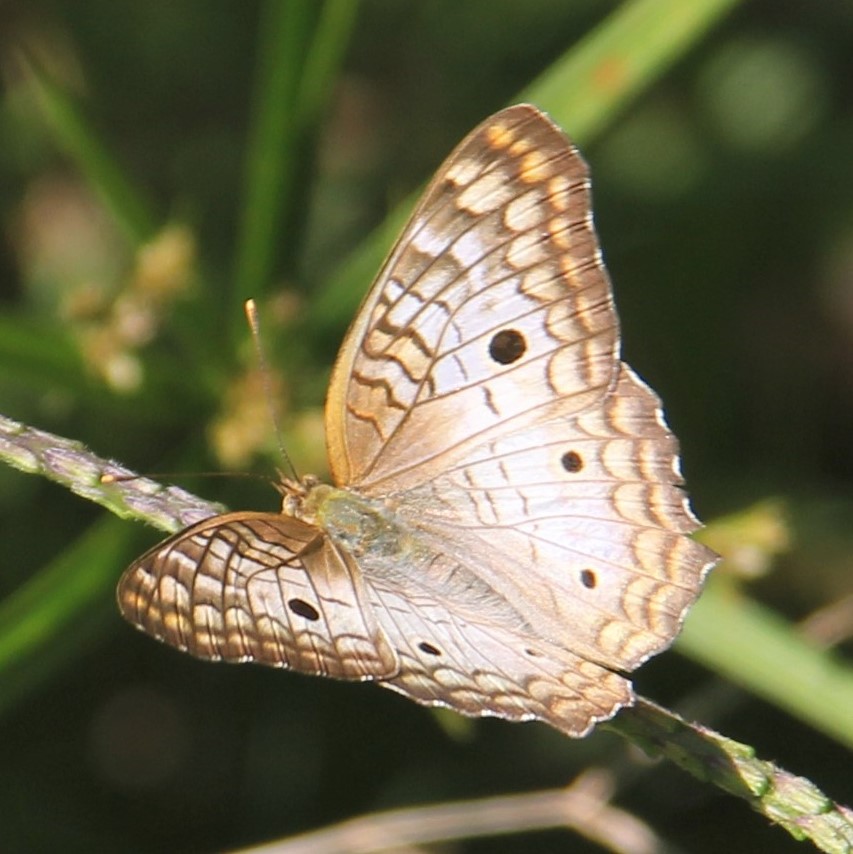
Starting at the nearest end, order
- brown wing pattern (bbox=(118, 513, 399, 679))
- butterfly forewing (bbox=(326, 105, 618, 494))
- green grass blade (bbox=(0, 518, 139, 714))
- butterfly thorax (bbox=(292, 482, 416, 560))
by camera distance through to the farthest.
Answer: brown wing pattern (bbox=(118, 513, 399, 679)) < butterfly forewing (bbox=(326, 105, 618, 494)) < butterfly thorax (bbox=(292, 482, 416, 560)) < green grass blade (bbox=(0, 518, 139, 714))

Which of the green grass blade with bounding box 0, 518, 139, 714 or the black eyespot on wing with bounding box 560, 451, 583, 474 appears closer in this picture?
the black eyespot on wing with bounding box 560, 451, 583, 474

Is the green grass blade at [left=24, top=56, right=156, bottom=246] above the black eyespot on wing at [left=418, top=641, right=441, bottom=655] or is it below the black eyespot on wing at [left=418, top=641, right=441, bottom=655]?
above

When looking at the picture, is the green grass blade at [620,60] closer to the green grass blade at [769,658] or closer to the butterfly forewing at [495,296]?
the butterfly forewing at [495,296]

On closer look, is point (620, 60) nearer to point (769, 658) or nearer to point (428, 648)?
point (769, 658)

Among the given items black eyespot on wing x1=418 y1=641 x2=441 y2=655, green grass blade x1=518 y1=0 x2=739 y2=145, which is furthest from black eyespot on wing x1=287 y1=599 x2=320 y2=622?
green grass blade x1=518 y1=0 x2=739 y2=145

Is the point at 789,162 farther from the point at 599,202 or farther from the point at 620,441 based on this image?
the point at 620,441

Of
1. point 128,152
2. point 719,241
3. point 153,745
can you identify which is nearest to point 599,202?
point 719,241

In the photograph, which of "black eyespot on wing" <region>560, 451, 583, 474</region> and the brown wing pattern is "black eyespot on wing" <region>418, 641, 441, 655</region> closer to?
the brown wing pattern

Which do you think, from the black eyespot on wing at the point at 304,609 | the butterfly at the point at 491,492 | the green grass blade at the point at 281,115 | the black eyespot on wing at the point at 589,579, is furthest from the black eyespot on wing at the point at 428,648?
the green grass blade at the point at 281,115
